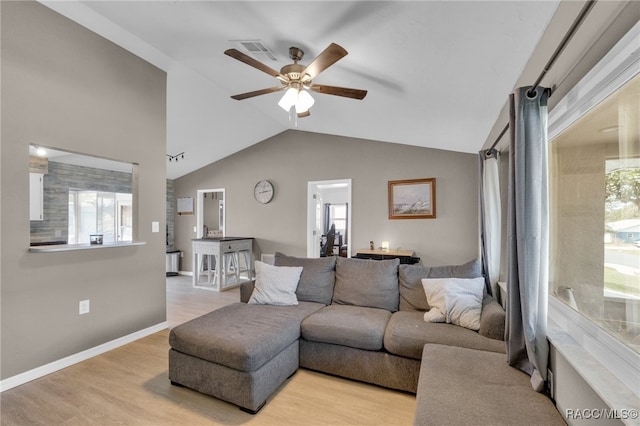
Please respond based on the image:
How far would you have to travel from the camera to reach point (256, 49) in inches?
102

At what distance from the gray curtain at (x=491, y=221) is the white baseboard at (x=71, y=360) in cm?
371

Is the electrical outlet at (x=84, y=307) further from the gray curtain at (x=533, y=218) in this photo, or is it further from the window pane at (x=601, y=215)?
the window pane at (x=601, y=215)

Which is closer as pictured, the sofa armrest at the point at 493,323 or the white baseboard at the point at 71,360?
the sofa armrest at the point at 493,323

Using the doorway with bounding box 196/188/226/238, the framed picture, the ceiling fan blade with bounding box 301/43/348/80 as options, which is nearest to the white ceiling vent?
the ceiling fan blade with bounding box 301/43/348/80

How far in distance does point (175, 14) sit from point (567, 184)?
316 centimetres

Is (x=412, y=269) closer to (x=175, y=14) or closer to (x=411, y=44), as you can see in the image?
(x=411, y=44)

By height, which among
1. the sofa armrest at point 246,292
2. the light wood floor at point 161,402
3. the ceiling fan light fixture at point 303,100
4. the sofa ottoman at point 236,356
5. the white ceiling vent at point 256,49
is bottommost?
the light wood floor at point 161,402

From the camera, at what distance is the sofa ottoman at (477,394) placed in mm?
1279

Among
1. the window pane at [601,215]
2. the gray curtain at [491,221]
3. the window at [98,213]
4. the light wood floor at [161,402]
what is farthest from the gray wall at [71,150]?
the window pane at [601,215]

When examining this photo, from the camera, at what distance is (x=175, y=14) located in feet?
7.82

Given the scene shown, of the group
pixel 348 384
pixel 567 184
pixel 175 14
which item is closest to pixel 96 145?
pixel 175 14

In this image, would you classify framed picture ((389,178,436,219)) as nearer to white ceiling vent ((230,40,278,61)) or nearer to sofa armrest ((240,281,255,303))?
sofa armrest ((240,281,255,303))

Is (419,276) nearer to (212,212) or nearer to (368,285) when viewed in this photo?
(368,285)

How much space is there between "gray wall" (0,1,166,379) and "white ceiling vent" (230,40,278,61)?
1482 mm
